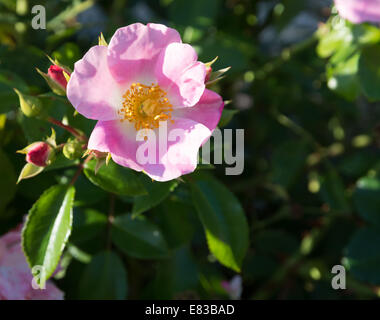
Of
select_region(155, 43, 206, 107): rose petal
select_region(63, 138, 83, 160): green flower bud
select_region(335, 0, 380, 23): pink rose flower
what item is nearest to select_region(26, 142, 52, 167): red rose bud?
select_region(63, 138, 83, 160): green flower bud

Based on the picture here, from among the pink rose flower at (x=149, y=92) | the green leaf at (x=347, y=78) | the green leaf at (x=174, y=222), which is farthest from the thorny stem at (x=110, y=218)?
the green leaf at (x=347, y=78)

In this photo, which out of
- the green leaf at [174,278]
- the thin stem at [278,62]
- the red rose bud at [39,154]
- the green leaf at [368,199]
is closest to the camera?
the red rose bud at [39,154]

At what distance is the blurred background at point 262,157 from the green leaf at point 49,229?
0.13 meters

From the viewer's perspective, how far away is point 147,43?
2.71ft

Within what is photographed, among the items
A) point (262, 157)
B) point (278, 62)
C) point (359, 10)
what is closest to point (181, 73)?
point (359, 10)

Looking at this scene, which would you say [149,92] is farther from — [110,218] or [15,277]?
[15,277]

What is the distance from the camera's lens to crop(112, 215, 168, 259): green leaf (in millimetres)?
1071

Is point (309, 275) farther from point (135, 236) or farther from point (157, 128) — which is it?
point (157, 128)

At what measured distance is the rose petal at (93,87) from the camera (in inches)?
30.2

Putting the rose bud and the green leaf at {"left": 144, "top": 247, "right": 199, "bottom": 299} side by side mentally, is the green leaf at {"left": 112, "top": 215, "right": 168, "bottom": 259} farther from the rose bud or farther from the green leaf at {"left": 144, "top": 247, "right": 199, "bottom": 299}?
the rose bud

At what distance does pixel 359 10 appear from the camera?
3.52ft

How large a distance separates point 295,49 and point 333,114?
486mm

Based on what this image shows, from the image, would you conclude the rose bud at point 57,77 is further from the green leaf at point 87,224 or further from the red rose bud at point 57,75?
the green leaf at point 87,224

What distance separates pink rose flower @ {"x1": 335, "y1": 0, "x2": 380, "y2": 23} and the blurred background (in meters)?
0.22
